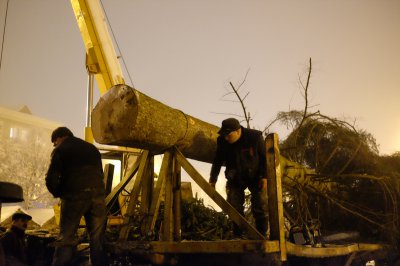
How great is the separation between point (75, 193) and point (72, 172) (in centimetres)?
25

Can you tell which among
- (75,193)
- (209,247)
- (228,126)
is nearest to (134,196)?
(75,193)

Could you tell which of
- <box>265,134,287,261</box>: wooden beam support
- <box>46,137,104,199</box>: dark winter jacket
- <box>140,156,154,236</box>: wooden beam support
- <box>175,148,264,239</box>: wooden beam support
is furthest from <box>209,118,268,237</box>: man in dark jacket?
<box>46,137,104,199</box>: dark winter jacket

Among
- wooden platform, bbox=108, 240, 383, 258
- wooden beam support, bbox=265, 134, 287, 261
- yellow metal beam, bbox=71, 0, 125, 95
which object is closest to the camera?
wooden platform, bbox=108, 240, 383, 258

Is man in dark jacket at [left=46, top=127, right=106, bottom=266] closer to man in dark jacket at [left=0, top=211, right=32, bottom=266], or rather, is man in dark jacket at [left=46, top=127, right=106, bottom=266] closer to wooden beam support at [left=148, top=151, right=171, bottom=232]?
wooden beam support at [left=148, top=151, right=171, bottom=232]

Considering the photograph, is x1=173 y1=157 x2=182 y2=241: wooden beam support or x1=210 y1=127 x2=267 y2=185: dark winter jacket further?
x1=210 y1=127 x2=267 y2=185: dark winter jacket

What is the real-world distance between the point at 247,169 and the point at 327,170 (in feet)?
17.1

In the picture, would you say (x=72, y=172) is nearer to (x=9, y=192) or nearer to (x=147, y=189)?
(x=147, y=189)

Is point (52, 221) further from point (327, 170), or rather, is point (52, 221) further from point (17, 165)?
point (17, 165)

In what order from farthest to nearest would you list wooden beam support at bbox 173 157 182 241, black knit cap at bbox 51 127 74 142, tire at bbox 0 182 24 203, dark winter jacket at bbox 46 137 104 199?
black knit cap at bbox 51 127 74 142
wooden beam support at bbox 173 157 182 241
dark winter jacket at bbox 46 137 104 199
tire at bbox 0 182 24 203

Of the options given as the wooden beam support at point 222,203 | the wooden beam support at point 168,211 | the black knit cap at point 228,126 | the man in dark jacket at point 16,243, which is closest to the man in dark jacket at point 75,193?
the wooden beam support at point 168,211

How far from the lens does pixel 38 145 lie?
45500mm

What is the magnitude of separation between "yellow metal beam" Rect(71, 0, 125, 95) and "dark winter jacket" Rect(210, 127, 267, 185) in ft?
13.9

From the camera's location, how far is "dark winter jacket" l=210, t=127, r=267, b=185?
4.67 metres

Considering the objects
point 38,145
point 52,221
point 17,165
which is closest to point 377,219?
point 52,221
